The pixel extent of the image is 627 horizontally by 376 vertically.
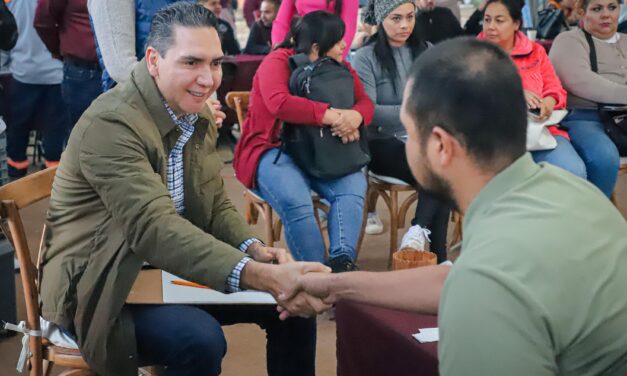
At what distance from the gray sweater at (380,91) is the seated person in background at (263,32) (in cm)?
301

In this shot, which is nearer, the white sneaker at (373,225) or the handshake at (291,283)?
the handshake at (291,283)

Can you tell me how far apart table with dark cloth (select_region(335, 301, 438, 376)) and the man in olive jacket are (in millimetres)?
135

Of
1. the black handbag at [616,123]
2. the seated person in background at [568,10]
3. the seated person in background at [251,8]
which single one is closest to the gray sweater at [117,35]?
the black handbag at [616,123]

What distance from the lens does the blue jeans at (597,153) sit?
159 inches

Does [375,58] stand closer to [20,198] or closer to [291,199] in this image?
[291,199]

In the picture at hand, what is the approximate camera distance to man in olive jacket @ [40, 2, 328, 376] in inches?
78.8

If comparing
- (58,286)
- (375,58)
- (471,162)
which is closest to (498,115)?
(471,162)

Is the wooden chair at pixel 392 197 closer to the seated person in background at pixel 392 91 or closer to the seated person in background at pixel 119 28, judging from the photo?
the seated person in background at pixel 392 91

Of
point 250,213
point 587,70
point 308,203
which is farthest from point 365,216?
point 587,70

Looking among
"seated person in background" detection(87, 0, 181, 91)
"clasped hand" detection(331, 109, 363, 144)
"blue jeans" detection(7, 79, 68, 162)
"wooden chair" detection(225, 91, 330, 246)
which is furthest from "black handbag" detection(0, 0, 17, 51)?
"blue jeans" detection(7, 79, 68, 162)

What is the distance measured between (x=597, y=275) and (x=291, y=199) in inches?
88.3

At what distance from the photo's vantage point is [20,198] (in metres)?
2.17

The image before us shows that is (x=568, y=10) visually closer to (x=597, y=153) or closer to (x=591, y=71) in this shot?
(x=591, y=71)

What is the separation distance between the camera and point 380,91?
3865mm
